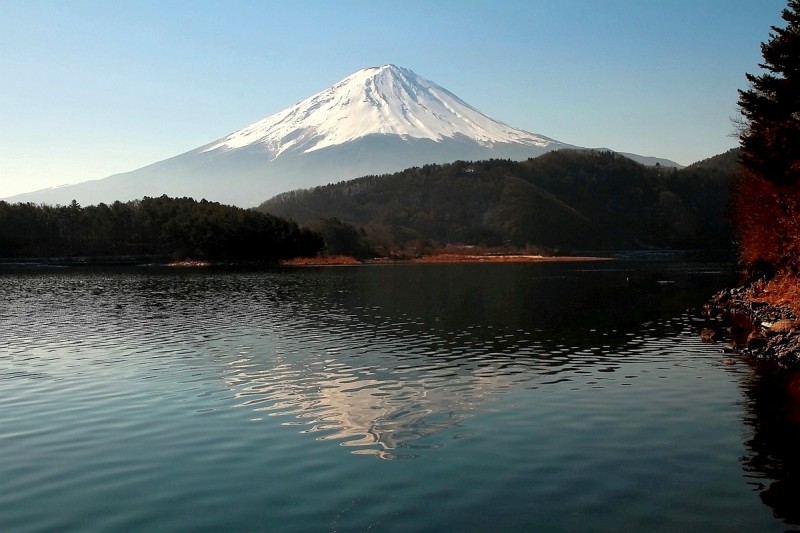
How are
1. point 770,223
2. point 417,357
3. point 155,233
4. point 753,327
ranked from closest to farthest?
point 417,357 < point 753,327 < point 770,223 < point 155,233

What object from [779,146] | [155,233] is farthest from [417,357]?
[155,233]

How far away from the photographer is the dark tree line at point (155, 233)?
541 ft

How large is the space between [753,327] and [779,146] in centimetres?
1203

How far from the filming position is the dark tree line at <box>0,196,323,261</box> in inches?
6486

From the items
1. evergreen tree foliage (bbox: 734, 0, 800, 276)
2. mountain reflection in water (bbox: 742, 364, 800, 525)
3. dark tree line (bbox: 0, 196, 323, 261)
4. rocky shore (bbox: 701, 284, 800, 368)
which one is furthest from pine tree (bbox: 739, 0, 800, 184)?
dark tree line (bbox: 0, 196, 323, 261)

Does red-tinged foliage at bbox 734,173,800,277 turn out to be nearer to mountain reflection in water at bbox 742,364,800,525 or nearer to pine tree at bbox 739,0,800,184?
pine tree at bbox 739,0,800,184

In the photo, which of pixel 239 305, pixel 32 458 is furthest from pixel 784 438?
pixel 239 305

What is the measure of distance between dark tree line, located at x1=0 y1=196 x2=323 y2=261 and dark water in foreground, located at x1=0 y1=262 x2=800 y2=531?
123 meters

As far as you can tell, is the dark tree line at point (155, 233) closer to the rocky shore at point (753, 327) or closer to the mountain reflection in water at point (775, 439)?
the rocky shore at point (753, 327)

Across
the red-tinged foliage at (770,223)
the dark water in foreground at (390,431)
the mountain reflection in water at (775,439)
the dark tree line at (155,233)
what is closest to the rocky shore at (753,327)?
the dark water in foreground at (390,431)

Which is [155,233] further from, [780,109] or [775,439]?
[775,439]

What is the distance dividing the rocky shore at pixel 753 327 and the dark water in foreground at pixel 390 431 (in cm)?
171

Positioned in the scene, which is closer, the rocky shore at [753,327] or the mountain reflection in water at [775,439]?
the mountain reflection in water at [775,439]

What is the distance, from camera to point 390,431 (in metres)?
20.0
